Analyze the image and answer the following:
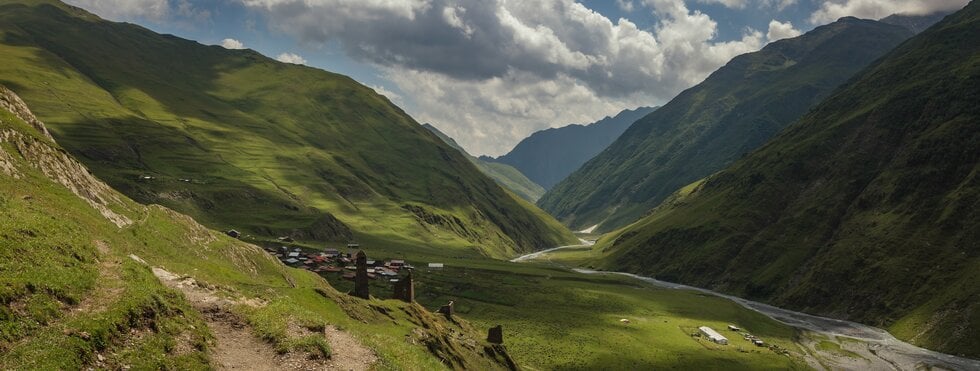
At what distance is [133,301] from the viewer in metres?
27.5

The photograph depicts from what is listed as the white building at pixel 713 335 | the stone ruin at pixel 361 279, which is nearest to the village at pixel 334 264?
the white building at pixel 713 335

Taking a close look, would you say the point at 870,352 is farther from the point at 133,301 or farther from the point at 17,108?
the point at 17,108

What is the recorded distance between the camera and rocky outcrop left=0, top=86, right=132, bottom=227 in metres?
43.6

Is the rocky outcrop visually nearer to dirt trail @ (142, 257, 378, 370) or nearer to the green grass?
dirt trail @ (142, 257, 378, 370)

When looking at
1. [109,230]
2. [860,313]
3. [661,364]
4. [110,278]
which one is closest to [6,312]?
[110,278]

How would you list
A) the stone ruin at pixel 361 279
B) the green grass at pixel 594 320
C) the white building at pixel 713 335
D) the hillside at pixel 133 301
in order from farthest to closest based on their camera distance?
the white building at pixel 713 335
the green grass at pixel 594 320
the stone ruin at pixel 361 279
the hillside at pixel 133 301

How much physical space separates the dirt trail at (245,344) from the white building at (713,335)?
109m

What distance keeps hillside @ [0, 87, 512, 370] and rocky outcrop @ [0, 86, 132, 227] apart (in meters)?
0.15

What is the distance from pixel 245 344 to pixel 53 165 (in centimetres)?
2968

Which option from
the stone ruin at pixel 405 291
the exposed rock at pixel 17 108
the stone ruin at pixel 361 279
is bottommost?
Answer: the stone ruin at pixel 405 291

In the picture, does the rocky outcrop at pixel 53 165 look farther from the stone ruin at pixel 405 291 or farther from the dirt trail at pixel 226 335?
the stone ruin at pixel 405 291

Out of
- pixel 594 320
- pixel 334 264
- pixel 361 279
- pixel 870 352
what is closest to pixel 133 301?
pixel 361 279

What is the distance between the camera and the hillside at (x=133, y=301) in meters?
23.7

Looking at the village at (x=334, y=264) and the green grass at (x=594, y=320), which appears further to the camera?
the village at (x=334, y=264)
